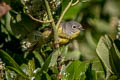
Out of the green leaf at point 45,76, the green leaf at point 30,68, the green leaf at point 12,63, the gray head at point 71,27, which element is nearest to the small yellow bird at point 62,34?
the gray head at point 71,27

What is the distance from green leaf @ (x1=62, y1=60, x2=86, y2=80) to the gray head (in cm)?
123

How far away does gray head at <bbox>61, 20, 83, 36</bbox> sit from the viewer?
3244 millimetres

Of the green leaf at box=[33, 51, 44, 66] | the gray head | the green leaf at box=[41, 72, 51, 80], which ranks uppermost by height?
the green leaf at box=[41, 72, 51, 80]

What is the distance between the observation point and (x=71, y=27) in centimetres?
334

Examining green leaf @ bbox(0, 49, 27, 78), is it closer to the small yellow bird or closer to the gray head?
the small yellow bird

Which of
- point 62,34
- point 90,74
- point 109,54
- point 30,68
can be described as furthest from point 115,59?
point 62,34

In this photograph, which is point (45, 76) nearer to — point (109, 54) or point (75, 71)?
point (75, 71)

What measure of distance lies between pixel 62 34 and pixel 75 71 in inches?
49.1

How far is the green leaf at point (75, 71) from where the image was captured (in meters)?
1.93

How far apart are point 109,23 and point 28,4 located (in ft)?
8.50

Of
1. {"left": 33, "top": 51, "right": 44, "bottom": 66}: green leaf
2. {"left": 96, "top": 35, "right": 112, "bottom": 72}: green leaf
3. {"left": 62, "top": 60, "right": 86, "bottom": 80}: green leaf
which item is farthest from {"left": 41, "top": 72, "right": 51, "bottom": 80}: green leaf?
{"left": 33, "top": 51, "right": 44, "bottom": 66}: green leaf

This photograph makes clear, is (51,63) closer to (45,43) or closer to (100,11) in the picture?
(45,43)

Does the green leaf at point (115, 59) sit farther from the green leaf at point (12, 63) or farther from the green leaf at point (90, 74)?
the green leaf at point (12, 63)

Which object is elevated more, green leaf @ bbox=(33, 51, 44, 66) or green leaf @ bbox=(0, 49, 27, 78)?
green leaf @ bbox=(0, 49, 27, 78)
